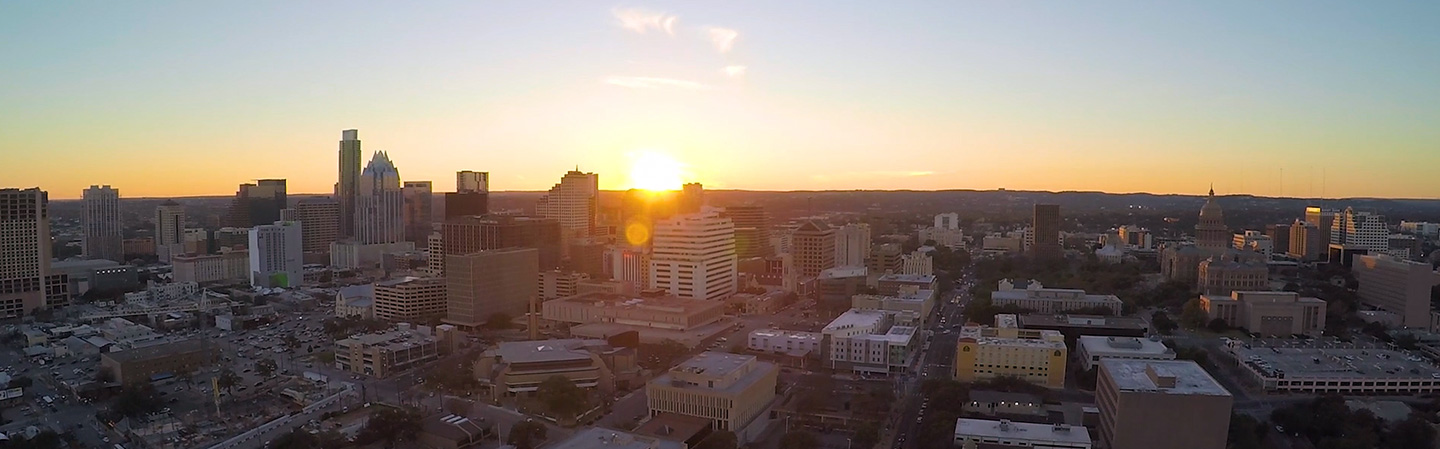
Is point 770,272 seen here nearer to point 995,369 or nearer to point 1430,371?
point 995,369

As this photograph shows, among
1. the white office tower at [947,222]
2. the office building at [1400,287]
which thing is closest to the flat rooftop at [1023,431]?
the office building at [1400,287]

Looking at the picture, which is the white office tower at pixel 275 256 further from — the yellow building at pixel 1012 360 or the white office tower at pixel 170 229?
the yellow building at pixel 1012 360

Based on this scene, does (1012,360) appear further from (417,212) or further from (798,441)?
(417,212)

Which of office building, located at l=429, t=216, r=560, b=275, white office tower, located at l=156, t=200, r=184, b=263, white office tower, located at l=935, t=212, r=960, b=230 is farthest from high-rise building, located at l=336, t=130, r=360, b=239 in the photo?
white office tower, located at l=935, t=212, r=960, b=230

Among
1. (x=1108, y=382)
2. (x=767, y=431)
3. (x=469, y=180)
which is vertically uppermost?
(x=469, y=180)

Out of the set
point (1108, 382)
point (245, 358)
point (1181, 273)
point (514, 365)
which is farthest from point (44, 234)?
point (1181, 273)

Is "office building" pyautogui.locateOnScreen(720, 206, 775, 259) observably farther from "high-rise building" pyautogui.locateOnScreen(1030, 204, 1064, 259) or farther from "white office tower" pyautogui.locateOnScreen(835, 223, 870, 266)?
"high-rise building" pyautogui.locateOnScreen(1030, 204, 1064, 259)
